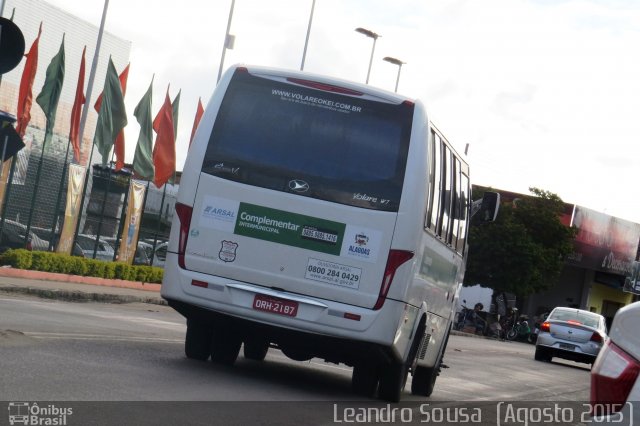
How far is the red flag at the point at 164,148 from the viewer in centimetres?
3597

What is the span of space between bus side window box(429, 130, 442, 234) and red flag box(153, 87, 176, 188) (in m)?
24.0

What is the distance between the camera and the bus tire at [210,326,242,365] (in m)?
12.8

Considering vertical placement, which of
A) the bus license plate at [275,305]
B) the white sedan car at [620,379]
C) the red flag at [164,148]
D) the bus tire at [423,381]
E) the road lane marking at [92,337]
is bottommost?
the road lane marking at [92,337]

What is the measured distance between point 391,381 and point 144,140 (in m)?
25.1

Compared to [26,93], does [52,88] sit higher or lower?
higher

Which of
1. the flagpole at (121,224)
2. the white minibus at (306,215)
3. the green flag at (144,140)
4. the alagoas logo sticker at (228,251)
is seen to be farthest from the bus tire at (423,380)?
the green flag at (144,140)

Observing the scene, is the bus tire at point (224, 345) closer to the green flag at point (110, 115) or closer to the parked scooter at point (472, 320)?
the green flag at point (110, 115)

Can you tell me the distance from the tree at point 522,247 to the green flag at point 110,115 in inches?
1169

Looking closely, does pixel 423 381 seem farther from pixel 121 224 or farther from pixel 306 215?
pixel 121 224

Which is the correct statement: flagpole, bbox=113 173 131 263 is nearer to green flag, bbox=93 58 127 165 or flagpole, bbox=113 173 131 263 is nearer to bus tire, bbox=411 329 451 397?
green flag, bbox=93 58 127 165

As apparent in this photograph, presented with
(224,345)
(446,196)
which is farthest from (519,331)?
(224,345)

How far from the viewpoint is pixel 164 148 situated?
36.6m

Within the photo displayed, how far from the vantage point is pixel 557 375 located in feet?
82.3

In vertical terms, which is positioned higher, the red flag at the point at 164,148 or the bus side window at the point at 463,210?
the red flag at the point at 164,148
